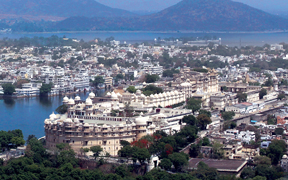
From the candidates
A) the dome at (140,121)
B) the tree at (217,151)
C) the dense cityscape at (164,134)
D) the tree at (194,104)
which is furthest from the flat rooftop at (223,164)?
the tree at (194,104)

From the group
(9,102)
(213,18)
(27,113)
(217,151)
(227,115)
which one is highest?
(213,18)

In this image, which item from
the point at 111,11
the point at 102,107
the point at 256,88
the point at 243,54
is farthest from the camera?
the point at 111,11

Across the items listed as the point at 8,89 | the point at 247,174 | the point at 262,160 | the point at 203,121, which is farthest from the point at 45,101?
the point at 247,174

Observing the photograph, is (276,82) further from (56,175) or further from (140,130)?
(56,175)

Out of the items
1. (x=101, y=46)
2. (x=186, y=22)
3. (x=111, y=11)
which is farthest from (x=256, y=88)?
(x=111, y=11)

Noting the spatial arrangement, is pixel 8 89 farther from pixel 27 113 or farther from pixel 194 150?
pixel 194 150

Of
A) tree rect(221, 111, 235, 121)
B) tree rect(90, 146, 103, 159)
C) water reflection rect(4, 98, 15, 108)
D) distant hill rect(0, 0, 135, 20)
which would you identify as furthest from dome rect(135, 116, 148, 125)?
distant hill rect(0, 0, 135, 20)
